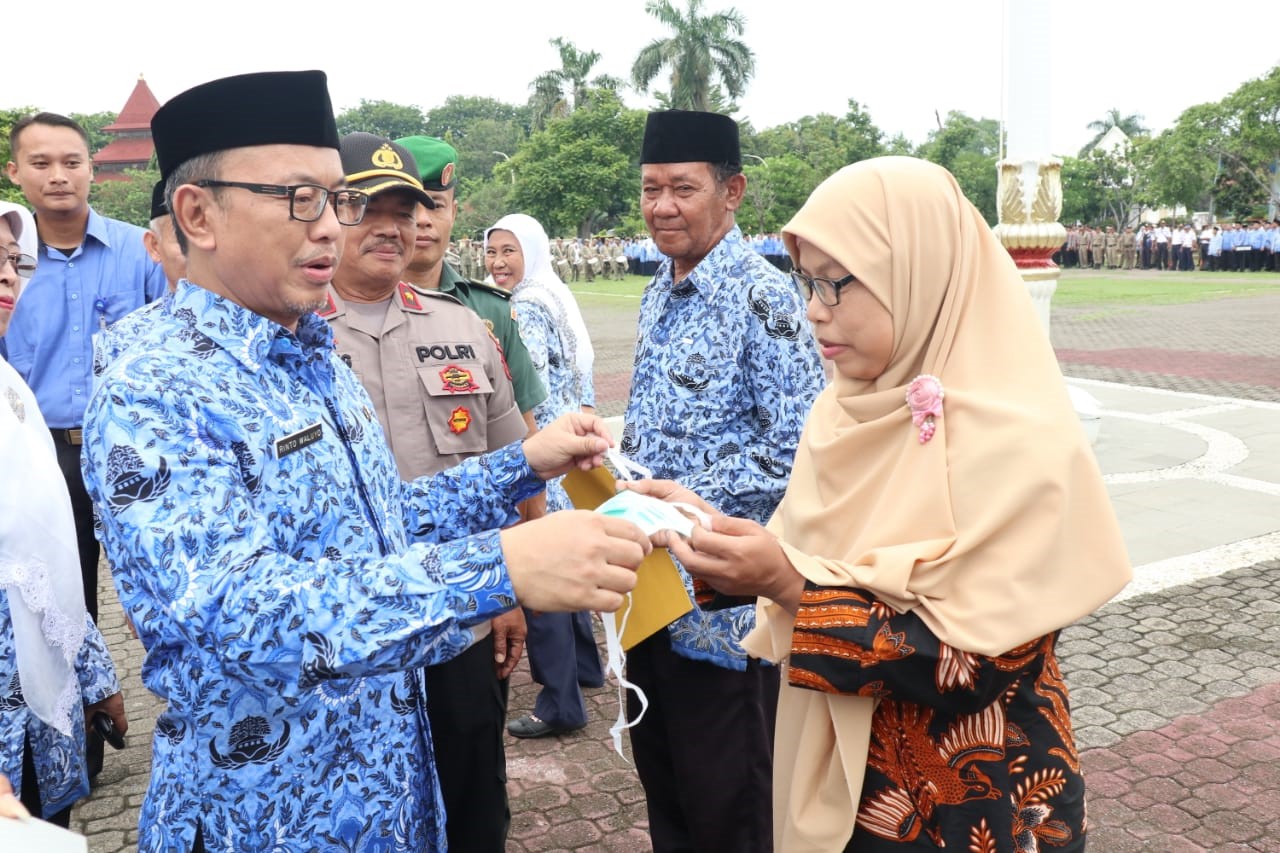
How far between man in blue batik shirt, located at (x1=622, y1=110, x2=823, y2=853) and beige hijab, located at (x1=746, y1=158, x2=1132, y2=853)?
0.64m

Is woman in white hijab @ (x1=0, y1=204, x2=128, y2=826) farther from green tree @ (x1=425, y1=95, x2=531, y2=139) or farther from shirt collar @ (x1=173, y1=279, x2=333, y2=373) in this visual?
green tree @ (x1=425, y1=95, x2=531, y2=139)

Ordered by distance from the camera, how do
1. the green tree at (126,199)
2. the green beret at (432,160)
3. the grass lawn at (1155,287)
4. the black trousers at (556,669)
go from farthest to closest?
the green tree at (126,199) < the grass lawn at (1155,287) < the black trousers at (556,669) < the green beret at (432,160)

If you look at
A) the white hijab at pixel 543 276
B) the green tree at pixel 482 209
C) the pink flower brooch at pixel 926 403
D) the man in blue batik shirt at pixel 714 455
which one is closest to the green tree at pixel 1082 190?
the green tree at pixel 482 209

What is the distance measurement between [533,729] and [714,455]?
1.93 m

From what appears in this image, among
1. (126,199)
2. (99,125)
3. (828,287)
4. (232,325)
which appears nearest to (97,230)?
(232,325)

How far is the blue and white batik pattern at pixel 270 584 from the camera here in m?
1.42

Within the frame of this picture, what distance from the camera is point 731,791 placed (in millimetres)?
2928

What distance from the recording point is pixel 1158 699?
4.45 meters

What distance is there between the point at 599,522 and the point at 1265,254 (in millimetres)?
39942

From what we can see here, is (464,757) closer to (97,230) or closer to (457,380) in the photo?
(457,380)

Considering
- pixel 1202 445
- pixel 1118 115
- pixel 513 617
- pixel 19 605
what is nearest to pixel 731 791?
pixel 513 617

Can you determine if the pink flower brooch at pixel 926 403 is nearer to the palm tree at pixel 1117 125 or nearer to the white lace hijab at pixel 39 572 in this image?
the white lace hijab at pixel 39 572

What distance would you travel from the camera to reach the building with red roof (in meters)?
67.1

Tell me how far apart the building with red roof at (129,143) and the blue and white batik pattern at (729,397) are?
7117 centimetres
